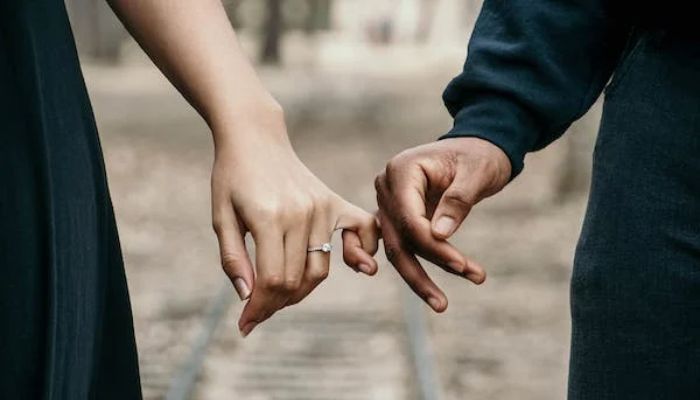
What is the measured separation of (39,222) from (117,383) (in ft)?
0.81

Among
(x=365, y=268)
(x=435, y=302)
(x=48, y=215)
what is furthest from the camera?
(x=435, y=302)

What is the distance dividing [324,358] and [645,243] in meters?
4.44

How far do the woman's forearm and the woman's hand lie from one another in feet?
0.05

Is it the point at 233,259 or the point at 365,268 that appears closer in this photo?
the point at 233,259

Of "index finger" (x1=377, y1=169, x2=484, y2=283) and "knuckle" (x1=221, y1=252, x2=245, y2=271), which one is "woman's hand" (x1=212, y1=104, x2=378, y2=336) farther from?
"index finger" (x1=377, y1=169, x2=484, y2=283)

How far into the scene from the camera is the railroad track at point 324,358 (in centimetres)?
555

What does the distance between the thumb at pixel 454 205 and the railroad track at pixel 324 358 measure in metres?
→ 3.40

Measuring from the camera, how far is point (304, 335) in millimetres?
6531

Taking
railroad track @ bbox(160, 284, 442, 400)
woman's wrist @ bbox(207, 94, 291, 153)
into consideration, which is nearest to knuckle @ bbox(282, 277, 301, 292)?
woman's wrist @ bbox(207, 94, 291, 153)

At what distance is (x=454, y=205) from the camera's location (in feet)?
6.26

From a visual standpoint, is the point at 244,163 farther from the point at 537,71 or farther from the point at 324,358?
the point at 324,358

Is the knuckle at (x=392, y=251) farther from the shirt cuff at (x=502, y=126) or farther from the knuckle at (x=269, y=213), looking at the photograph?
the knuckle at (x=269, y=213)

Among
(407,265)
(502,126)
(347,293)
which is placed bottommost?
(347,293)

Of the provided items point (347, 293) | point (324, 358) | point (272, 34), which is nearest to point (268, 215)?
point (324, 358)
